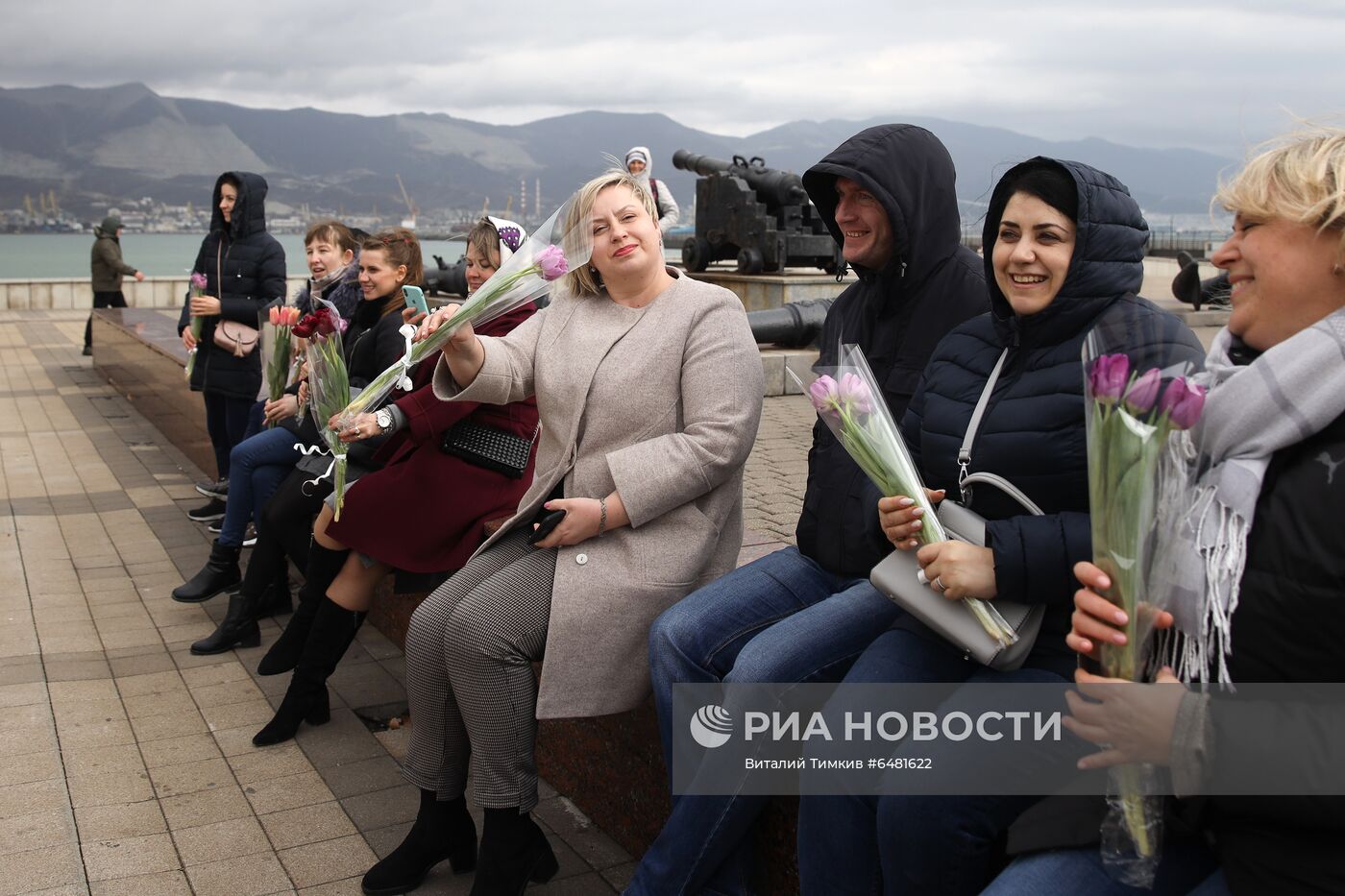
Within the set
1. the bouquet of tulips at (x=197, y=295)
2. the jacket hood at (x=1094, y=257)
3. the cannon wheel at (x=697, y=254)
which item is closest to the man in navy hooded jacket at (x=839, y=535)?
the jacket hood at (x=1094, y=257)

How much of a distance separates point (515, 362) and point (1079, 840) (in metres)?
2.16

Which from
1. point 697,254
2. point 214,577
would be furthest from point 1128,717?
point 697,254

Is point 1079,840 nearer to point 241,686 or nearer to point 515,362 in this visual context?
point 515,362

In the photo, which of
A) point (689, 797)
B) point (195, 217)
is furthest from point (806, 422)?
point (195, 217)

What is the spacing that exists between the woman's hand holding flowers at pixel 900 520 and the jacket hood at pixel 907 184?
0.86 m

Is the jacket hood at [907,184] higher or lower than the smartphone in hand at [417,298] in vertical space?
higher

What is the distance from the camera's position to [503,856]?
319 cm

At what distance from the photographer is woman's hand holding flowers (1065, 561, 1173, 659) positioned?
6.35 feet

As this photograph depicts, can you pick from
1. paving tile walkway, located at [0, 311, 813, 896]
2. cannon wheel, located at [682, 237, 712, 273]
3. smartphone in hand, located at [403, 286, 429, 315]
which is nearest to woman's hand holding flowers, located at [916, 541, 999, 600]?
paving tile walkway, located at [0, 311, 813, 896]

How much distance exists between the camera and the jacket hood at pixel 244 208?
23.9 feet

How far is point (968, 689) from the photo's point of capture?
2.44 metres

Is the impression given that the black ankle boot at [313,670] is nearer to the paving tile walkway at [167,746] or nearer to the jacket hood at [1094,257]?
the paving tile walkway at [167,746]

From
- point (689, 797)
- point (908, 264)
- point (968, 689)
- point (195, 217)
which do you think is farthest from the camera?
point (195, 217)

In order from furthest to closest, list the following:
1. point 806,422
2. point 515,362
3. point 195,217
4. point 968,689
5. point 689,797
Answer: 1. point 195,217
2. point 806,422
3. point 515,362
4. point 689,797
5. point 968,689
